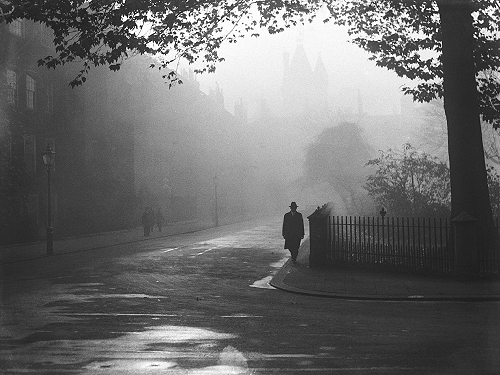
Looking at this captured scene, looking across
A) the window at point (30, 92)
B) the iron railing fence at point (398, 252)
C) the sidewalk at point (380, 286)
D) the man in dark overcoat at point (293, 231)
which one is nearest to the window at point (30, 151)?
the window at point (30, 92)

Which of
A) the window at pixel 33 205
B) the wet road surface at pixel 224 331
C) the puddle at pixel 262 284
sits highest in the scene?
the window at pixel 33 205

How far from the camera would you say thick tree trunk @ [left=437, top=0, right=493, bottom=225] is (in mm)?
15727

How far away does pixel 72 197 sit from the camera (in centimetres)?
3969

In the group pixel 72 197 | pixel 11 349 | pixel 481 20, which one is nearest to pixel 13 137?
pixel 72 197

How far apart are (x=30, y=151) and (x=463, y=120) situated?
26962 millimetres

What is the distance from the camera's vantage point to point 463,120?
15.7 m

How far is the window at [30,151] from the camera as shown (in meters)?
35.5

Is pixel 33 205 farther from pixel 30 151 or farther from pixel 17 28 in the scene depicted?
pixel 17 28

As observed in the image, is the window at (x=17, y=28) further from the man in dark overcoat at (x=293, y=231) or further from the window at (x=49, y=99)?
the man in dark overcoat at (x=293, y=231)

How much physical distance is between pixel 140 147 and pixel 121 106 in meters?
Result: 6.88

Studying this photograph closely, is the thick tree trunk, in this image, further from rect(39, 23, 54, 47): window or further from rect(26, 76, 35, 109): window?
rect(39, 23, 54, 47): window

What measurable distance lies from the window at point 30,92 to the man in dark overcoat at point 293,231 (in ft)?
71.6

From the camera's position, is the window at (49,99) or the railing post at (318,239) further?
the window at (49,99)

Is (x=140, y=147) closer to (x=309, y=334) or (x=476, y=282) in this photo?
(x=476, y=282)
